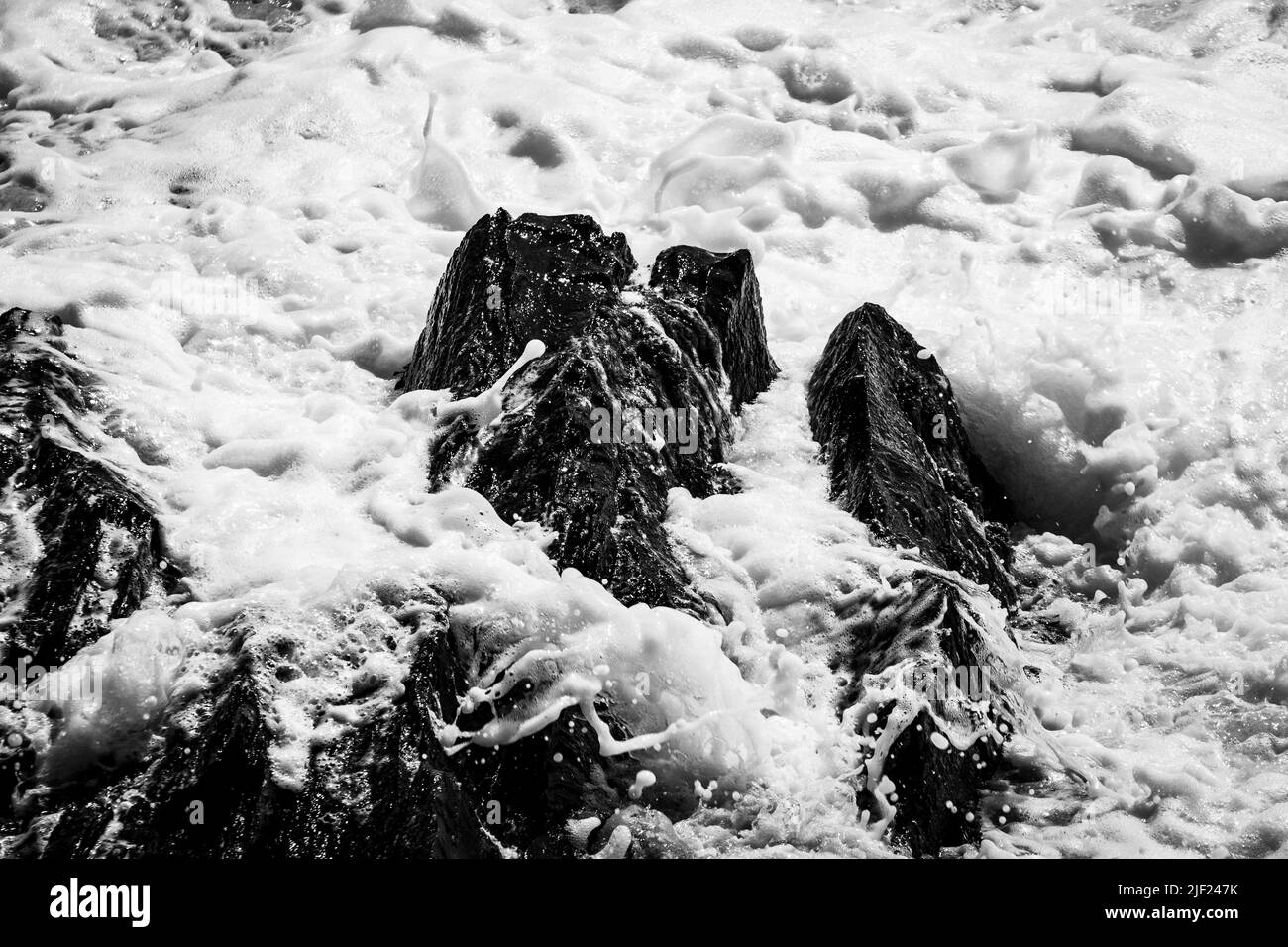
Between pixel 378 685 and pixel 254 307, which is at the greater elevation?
pixel 378 685

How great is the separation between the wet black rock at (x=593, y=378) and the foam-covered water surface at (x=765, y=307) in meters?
0.18

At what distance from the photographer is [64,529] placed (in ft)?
13.5

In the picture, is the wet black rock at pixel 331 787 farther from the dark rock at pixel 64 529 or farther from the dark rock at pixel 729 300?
the dark rock at pixel 729 300

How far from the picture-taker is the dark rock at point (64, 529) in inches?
151

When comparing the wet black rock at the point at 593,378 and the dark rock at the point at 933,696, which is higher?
the wet black rock at the point at 593,378

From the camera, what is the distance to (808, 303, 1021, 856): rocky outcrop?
152 inches

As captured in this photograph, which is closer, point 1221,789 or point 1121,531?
point 1221,789

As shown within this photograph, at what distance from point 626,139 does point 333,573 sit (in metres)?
5.25

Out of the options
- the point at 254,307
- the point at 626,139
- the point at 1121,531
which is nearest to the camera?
the point at 1121,531

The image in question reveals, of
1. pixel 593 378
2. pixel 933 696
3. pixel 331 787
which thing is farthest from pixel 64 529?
pixel 933 696

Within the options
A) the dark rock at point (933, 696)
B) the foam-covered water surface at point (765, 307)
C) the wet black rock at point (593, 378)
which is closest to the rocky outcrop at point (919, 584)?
the dark rock at point (933, 696)
